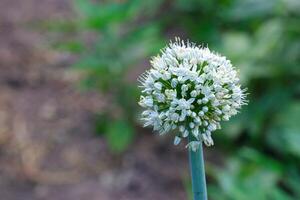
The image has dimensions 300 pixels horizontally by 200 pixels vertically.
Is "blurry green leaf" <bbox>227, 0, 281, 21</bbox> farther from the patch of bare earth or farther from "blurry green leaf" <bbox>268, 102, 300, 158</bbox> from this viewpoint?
the patch of bare earth

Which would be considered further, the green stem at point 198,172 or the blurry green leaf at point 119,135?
the blurry green leaf at point 119,135

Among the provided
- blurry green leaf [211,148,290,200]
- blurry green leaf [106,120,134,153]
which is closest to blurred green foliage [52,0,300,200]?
blurry green leaf [106,120,134,153]

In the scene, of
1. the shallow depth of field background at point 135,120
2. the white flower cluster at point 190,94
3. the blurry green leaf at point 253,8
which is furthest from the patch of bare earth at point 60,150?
the white flower cluster at point 190,94

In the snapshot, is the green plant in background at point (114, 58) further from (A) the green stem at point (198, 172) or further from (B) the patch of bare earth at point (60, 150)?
(A) the green stem at point (198, 172)

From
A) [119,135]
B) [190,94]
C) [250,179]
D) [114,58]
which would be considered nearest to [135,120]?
[119,135]

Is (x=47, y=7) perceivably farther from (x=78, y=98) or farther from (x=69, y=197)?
(x=69, y=197)

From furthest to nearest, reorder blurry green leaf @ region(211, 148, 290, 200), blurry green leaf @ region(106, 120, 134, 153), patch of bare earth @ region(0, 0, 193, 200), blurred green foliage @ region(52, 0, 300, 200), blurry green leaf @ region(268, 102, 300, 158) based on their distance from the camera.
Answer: blurry green leaf @ region(106, 120, 134, 153)
patch of bare earth @ region(0, 0, 193, 200)
blurred green foliage @ region(52, 0, 300, 200)
blurry green leaf @ region(268, 102, 300, 158)
blurry green leaf @ region(211, 148, 290, 200)
